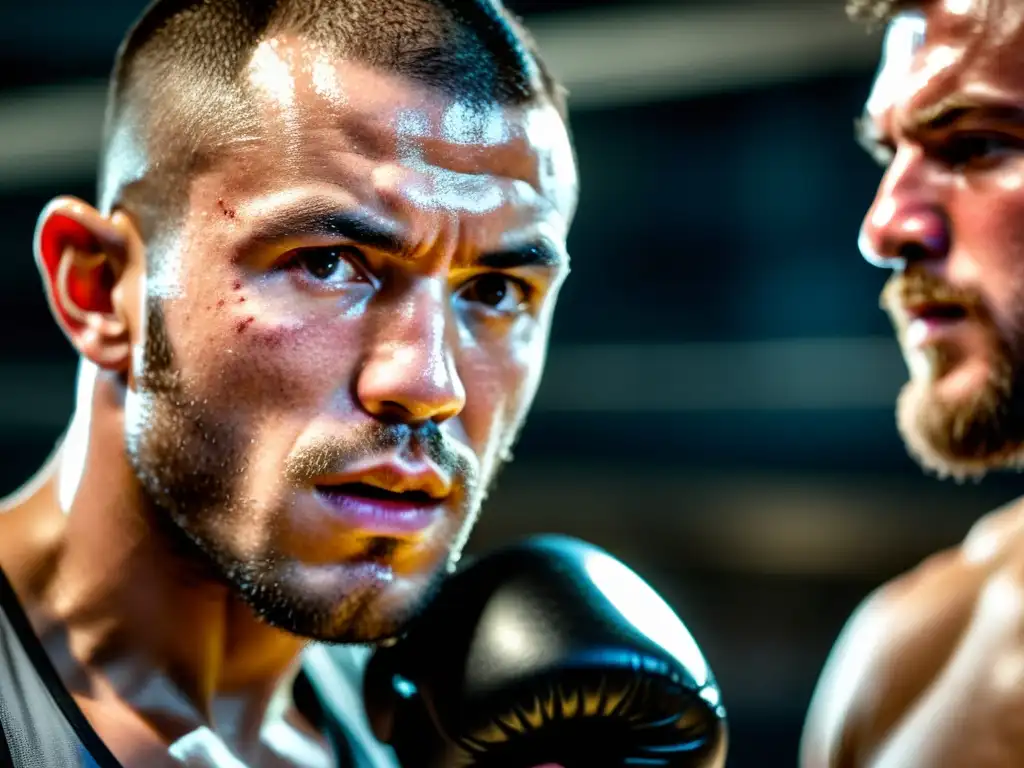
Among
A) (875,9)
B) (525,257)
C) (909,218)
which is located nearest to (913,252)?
(909,218)

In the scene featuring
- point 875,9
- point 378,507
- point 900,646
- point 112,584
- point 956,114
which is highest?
point 875,9

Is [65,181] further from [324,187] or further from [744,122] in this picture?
[324,187]

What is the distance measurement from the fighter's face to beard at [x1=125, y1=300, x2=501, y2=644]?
69 cm

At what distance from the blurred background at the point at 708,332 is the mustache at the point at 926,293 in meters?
2.81

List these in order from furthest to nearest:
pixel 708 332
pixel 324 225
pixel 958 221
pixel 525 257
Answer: pixel 708 332 < pixel 958 221 < pixel 525 257 < pixel 324 225


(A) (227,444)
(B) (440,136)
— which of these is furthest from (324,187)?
(A) (227,444)

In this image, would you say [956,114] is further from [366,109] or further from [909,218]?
[366,109]

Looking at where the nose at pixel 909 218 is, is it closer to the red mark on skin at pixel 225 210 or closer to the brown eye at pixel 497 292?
the brown eye at pixel 497 292

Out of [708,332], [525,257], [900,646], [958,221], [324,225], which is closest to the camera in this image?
[324,225]

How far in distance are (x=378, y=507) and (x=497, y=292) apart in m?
0.33

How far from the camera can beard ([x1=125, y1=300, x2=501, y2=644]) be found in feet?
4.49

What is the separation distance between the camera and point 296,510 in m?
1.36

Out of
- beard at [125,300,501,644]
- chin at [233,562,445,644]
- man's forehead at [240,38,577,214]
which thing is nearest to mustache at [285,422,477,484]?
beard at [125,300,501,644]

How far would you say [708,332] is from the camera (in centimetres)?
506
